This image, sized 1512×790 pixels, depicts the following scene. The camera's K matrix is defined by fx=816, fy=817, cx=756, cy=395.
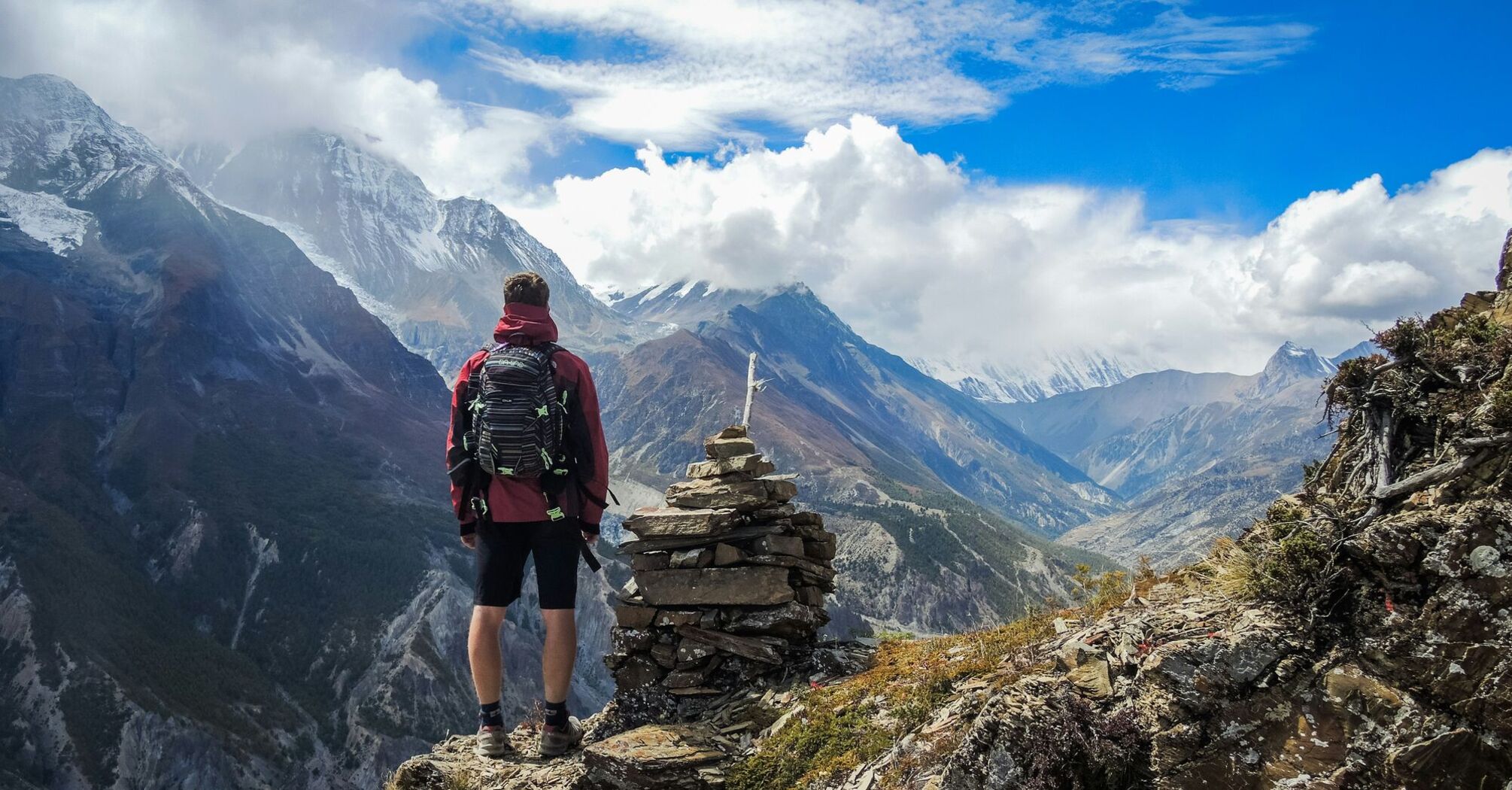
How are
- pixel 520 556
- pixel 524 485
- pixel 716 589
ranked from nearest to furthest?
pixel 524 485
pixel 520 556
pixel 716 589

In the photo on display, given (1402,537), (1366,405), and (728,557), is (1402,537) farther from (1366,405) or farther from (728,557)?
(728,557)

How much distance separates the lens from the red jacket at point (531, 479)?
946cm

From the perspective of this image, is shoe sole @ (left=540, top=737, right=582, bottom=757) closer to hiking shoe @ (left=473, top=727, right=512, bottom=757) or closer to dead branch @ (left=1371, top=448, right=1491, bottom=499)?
hiking shoe @ (left=473, top=727, right=512, bottom=757)

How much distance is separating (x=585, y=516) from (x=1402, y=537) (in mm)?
7894

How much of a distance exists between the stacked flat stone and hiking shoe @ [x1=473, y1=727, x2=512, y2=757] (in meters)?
2.55

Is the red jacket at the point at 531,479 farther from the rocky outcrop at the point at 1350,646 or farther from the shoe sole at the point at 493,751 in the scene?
the rocky outcrop at the point at 1350,646

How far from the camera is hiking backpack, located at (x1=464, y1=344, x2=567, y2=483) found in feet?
30.4

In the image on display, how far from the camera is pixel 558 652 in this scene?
955 cm

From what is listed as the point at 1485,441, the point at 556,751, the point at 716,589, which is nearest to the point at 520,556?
the point at 556,751

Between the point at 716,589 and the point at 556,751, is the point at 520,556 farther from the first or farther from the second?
the point at 716,589

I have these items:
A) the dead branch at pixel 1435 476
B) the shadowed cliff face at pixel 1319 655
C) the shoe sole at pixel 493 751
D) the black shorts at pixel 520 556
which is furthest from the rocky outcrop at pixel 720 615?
the dead branch at pixel 1435 476

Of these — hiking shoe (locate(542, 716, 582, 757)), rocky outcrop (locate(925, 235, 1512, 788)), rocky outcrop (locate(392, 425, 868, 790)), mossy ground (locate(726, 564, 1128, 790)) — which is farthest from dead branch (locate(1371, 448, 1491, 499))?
hiking shoe (locate(542, 716, 582, 757))

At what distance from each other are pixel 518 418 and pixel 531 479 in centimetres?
75

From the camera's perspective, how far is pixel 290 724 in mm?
175500
